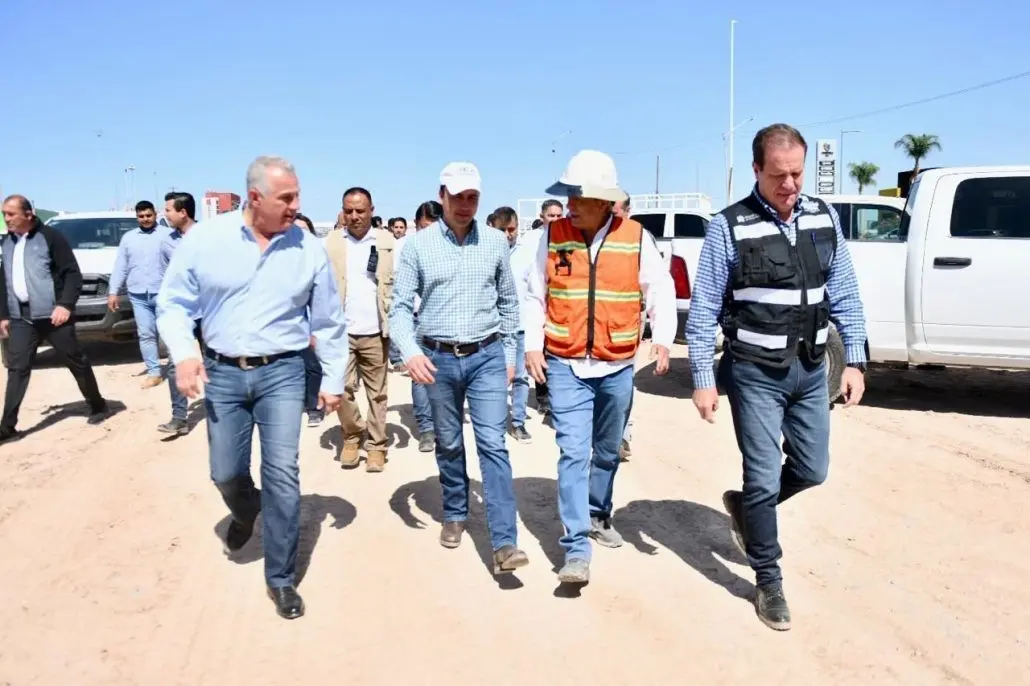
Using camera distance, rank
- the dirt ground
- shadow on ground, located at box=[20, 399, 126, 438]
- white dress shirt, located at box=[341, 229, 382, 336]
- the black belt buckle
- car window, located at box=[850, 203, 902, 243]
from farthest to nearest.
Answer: car window, located at box=[850, 203, 902, 243] → shadow on ground, located at box=[20, 399, 126, 438] → white dress shirt, located at box=[341, 229, 382, 336] → the black belt buckle → the dirt ground

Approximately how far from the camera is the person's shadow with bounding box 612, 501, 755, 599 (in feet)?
13.9

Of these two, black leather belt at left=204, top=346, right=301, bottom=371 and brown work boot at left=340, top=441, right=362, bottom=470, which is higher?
black leather belt at left=204, top=346, right=301, bottom=371

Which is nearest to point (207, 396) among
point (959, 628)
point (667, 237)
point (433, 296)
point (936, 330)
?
point (433, 296)

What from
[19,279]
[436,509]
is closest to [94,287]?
[19,279]

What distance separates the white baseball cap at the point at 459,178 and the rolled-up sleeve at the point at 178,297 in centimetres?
125

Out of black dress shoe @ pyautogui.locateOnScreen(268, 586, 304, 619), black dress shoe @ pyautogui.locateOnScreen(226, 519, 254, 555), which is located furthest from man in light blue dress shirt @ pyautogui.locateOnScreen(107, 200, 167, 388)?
black dress shoe @ pyautogui.locateOnScreen(268, 586, 304, 619)

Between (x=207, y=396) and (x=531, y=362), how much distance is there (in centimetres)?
155

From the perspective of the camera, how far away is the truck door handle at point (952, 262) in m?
7.22

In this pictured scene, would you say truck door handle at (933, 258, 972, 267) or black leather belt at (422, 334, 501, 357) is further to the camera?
truck door handle at (933, 258, 972, 267)

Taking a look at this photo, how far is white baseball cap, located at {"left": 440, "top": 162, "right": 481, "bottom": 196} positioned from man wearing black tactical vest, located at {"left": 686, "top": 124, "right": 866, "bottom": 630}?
49.4 inches

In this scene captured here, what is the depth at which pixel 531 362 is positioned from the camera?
13.6 ft

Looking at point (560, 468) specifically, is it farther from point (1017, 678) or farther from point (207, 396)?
point (1017, 678)

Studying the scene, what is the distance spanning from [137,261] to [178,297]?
5436 mm

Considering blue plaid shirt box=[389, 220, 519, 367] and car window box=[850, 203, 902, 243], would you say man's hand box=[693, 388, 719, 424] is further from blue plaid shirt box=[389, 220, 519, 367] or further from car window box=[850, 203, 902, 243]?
car window box=[850, 203, 902, 243]
